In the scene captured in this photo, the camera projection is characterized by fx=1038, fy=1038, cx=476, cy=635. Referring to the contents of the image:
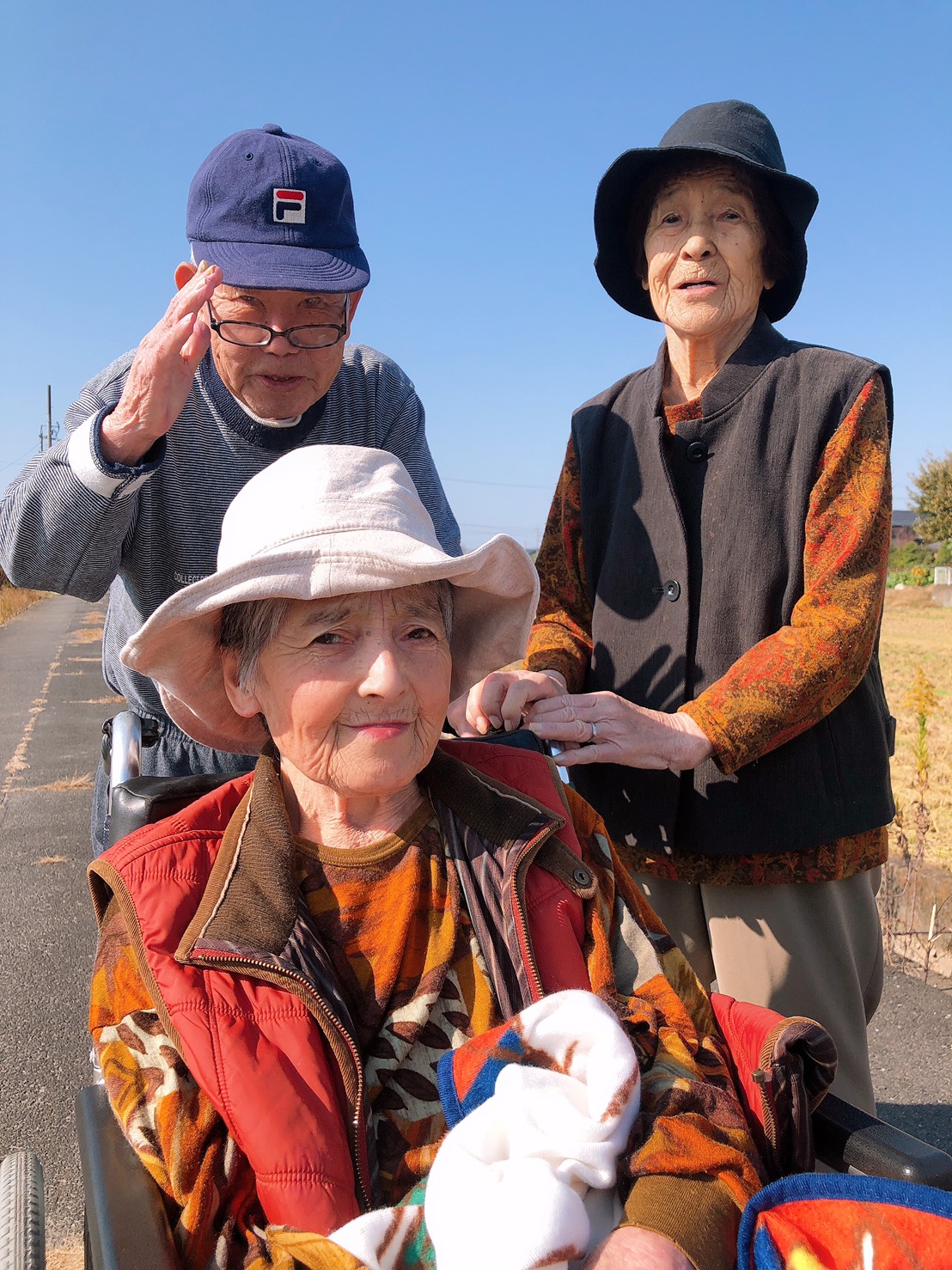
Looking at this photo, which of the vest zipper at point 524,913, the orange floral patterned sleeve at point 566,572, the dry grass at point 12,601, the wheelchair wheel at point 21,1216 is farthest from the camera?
the dry grass at point 12,601

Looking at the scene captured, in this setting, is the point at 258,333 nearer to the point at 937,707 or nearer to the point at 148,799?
the point at 148,799

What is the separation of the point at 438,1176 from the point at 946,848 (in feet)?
15.3

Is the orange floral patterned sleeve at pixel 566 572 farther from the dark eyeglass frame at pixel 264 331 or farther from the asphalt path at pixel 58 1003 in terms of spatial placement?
the asphalt path at pixel 58 1003

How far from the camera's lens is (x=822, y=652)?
200cm

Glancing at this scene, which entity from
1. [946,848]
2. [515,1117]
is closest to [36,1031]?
[515,1117]

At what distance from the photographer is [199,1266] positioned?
1395mm

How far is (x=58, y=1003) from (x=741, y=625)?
128 inches

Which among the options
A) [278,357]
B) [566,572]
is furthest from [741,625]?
[278,357]

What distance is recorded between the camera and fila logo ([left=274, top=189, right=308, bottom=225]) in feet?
7.23

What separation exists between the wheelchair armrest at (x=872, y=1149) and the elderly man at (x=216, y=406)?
4.60 ft

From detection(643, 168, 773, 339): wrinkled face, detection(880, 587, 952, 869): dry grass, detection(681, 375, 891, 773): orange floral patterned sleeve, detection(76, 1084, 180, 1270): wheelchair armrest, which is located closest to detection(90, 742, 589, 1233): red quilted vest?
detection(76, 1084, 180, 1270): wheelchair armrest

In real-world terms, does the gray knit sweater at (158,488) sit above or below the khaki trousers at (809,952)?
above

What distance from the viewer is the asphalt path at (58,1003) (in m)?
3.14

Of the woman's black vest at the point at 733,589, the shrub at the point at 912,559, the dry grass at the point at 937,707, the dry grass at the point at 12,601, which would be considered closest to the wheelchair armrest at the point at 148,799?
the woman's black vest at the point at 733,589
